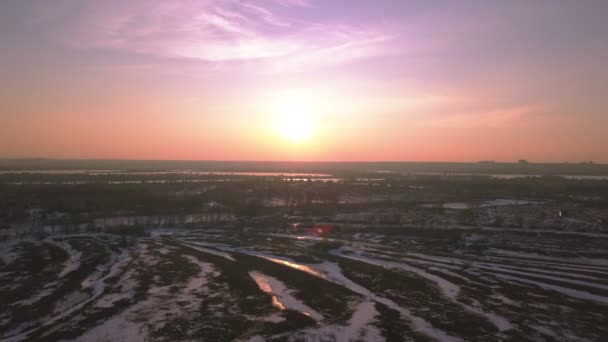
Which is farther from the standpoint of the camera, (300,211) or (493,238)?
(300,211)

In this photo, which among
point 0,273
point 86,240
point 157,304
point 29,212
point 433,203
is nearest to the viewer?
point 157,304

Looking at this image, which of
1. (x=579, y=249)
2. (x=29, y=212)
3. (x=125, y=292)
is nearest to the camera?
(x=125, y=292)

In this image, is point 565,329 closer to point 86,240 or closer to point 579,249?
point 579,249

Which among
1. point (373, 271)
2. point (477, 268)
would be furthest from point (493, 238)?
point (373, 271)

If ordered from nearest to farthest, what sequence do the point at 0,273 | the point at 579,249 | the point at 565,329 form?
the point at 565,329 → the point at 0,273 → the point at 579,249

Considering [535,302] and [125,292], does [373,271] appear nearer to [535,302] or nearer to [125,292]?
[535,302]

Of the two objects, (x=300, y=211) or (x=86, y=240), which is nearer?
(x=86, y=240)

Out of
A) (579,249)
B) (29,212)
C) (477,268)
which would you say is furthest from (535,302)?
(29,212)
